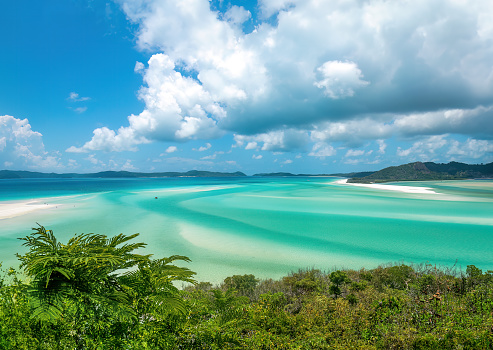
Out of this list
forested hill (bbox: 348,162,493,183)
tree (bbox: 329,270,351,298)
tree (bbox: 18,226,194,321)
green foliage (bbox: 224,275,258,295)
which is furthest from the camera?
forested hill (bbox: 348,162,493,183)

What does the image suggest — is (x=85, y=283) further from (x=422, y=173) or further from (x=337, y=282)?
(x=422, y=173)

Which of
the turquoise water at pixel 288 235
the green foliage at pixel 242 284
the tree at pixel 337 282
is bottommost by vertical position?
the turquoise water at pixel 288 235

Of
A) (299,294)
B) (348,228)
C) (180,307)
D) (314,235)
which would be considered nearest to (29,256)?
(180,307)

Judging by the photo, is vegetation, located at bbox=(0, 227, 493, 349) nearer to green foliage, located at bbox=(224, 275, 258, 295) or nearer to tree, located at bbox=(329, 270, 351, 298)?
tree, located at bbox=(329, 270, 351, 298)

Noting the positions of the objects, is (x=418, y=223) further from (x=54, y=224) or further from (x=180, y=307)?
(x=54, y=224)

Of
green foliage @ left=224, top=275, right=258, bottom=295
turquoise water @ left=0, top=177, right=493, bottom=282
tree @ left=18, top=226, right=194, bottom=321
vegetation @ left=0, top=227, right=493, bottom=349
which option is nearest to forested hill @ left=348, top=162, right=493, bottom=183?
turquoise water @ left=0, top=177, right=493, bottom=282

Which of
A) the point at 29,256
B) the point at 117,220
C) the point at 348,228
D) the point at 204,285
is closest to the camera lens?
the point at 29,256

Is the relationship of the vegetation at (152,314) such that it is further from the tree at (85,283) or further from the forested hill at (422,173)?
the forested hill at (422,173)

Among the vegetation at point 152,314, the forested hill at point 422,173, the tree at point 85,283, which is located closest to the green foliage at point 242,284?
the vegetation at point 152,314
